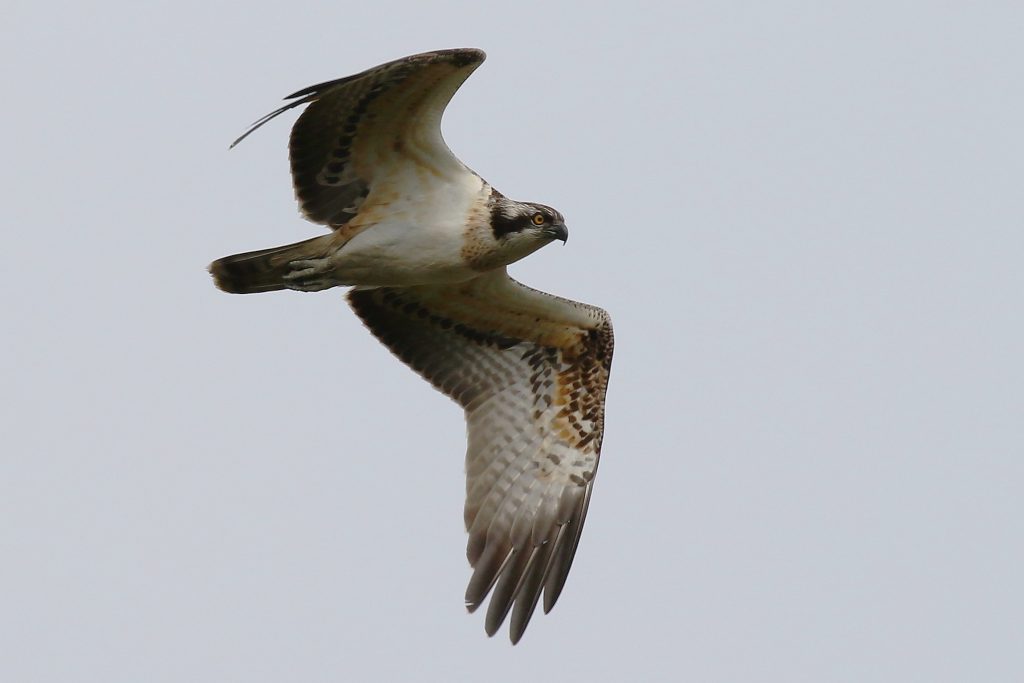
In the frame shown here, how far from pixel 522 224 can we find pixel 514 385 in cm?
194

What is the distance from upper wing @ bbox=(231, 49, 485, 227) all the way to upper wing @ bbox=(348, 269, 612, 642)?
1250 millimetres

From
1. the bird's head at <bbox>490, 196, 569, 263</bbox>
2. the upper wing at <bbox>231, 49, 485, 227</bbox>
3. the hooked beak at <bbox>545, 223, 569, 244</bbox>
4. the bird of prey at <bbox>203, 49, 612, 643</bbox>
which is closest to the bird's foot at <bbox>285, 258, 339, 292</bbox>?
the bird of prey at <bbox>203, 49, 612, 643</bbox>

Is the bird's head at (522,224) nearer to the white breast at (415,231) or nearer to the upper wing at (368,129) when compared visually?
the white breast at (415,231)

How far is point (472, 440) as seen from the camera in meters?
11.5

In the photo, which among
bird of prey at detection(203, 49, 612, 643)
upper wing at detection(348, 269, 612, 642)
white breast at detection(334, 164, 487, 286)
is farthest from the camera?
upper wing at detection(348, 269, 612, 642)

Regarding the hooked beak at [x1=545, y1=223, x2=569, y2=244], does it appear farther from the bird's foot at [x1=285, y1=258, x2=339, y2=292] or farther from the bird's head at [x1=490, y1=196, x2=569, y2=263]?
the bird's foot at [x1=285, y1=258, x2=339, y2=292]

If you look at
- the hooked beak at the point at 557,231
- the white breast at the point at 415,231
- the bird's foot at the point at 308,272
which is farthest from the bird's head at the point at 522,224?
the bird's foot at the point at 308,272

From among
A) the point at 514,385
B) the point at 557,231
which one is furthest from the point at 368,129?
the point at 514,385

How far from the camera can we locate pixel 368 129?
1002cm

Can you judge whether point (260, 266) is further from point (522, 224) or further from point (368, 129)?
point (522, 224)

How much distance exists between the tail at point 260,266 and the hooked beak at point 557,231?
149cm

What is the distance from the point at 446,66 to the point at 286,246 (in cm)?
177

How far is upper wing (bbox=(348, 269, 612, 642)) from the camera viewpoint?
11000 mm

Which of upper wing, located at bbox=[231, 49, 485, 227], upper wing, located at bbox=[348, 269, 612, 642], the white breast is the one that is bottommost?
upper wing, located at bbox=[348, 269, 612, 642]
